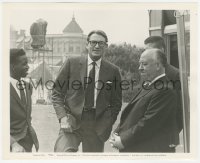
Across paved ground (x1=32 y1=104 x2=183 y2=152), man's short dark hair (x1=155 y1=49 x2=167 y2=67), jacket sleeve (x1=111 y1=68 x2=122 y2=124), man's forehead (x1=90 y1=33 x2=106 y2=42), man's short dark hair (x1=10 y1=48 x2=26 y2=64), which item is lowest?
paved ground (x1=32 y1=104 x2=183 y2=152)

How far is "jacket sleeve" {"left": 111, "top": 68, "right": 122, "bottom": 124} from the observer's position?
1.61 metres

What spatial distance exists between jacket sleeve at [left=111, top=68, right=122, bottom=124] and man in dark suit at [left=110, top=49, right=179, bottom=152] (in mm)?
35

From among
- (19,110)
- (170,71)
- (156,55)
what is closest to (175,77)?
(170,71)

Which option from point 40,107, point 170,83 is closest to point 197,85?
point 170,83

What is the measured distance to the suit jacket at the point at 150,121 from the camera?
157 cm

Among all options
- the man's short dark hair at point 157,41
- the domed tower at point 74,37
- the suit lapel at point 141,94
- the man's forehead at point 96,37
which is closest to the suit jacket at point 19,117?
the domed tower at point 74,37

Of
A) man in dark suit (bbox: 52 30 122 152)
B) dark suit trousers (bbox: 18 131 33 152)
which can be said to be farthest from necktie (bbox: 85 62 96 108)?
dark suit trousers (bbox: 18 131 33 152)

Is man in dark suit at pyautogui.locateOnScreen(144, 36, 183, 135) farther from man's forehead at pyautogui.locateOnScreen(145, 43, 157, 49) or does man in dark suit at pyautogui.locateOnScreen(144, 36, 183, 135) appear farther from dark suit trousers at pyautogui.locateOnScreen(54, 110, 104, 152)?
dark suit trousers at pyautogui.locateOnScreen(54, 110, 104, 152)

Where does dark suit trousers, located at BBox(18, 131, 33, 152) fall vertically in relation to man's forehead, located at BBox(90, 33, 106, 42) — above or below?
below

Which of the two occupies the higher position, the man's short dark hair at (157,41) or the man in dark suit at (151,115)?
the man's short dark hair at (157,41)

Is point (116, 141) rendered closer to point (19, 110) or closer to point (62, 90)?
point (62, 90)

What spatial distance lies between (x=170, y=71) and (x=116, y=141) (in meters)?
0.42

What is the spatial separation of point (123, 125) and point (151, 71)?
0.29 m

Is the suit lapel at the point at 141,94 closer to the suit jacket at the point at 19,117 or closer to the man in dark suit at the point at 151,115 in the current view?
the man in dark suit at the point at 151,115
